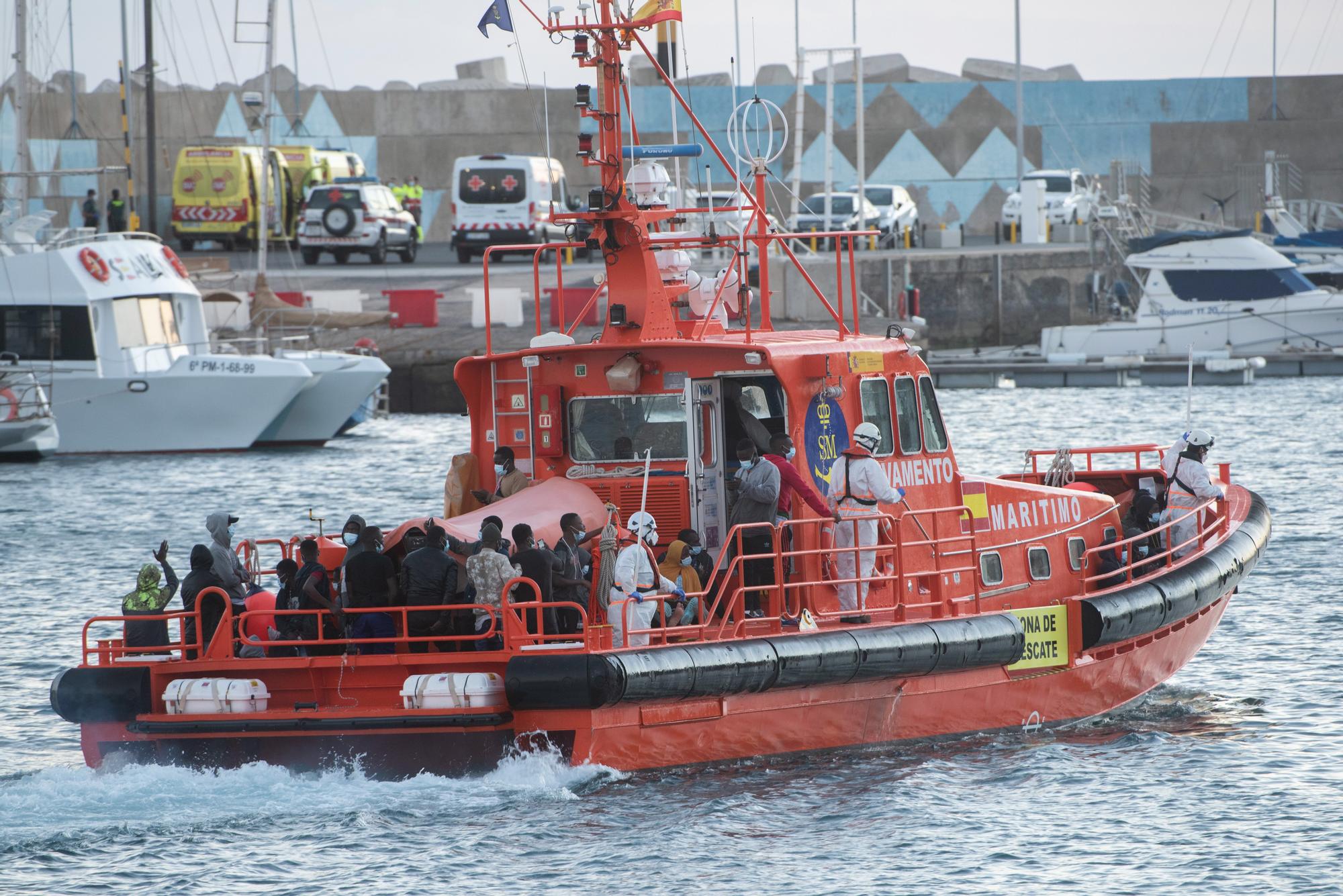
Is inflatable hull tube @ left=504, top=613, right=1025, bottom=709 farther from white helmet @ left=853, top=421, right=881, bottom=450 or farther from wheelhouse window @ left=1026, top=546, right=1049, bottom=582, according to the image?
white helmet @ left=853, top=421, right=881, bottom=450

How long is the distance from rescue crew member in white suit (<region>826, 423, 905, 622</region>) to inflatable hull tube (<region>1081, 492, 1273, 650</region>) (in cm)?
182

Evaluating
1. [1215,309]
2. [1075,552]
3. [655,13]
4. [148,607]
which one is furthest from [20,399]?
[1215,309]

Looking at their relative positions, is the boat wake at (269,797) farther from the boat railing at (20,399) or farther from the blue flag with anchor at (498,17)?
the boat railing at (20,399)

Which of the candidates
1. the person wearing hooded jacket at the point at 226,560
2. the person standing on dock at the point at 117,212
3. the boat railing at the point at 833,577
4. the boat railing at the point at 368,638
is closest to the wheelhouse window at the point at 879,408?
the boat railing at the point at 833,577

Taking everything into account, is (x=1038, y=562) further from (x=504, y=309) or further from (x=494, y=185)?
(x=494, y=185)

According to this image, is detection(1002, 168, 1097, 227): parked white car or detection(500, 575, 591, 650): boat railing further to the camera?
detection(1002, 168, 1097, 227): parked white car

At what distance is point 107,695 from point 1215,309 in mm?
36728

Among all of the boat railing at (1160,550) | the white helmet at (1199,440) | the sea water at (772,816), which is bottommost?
the sea water at (772,816)

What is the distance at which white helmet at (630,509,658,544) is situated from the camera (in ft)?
35.4

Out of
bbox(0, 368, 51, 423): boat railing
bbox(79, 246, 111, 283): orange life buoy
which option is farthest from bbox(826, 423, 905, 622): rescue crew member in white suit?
bbox(79, 246, 111, 283): orange life buoy

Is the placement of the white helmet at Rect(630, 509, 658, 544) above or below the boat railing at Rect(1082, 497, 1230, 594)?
above

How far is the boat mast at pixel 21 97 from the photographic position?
106 feet

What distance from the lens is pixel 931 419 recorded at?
1243 cm

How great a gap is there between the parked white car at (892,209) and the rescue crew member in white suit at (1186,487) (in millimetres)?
32309
